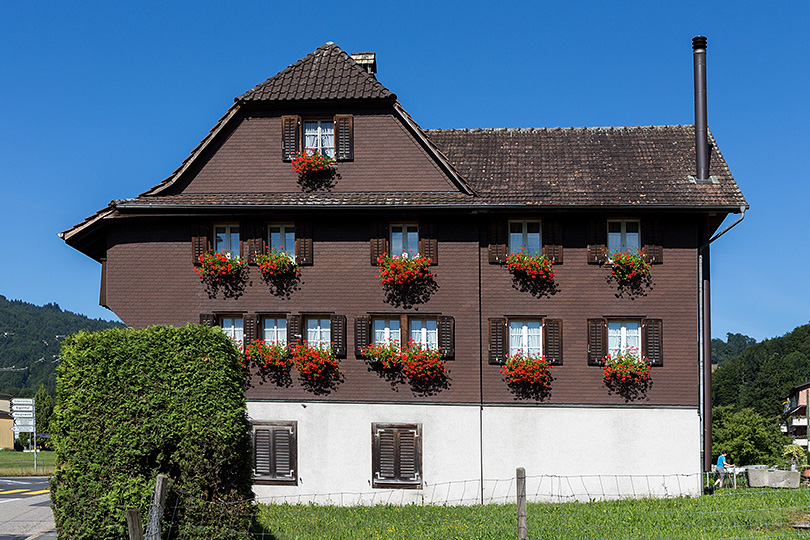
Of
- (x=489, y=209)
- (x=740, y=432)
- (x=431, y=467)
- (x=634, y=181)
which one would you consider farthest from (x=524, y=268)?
(x=740, y=432)

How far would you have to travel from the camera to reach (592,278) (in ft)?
72.9

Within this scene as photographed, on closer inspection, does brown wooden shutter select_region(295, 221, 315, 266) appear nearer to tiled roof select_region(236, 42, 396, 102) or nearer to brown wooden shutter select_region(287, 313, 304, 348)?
brown wooden shutter select_region(287, 313, 304, 348)

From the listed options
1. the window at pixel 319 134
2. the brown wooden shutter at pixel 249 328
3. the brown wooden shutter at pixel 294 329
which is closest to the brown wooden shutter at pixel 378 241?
the brown wooden shutter at pixel 294 329

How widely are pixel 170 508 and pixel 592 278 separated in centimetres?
1243

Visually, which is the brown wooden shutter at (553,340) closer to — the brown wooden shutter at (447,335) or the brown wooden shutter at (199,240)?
the brown wooden shutter at (447,335)

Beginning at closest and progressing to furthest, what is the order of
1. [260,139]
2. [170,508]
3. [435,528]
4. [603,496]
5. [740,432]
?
[170,508] → [435,528] → [603,496] → [260,139] → [740,432]

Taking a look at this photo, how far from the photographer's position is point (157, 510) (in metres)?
12.1

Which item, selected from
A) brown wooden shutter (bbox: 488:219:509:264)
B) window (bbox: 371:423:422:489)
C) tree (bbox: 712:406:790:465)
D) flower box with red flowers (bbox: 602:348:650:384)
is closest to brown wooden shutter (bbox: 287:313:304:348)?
window (bbox: 371:423:422:489)

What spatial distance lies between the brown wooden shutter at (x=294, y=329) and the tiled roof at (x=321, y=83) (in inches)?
225

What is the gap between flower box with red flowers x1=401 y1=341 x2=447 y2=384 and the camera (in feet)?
71.1

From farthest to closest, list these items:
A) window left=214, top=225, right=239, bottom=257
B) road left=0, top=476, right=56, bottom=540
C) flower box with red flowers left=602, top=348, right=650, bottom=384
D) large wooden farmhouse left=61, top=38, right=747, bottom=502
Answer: window left=214, top=225, right=239, bottom=257, large wooden farmhouse left=61, top=38, right=747, bottom=502, flower box with red flowers left=602, top=348, right=650, bottom=384, road left=0, top=476, right=56, bottom=540

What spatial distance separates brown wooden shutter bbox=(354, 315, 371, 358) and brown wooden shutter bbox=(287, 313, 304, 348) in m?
1.46

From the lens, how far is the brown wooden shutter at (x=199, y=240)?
74.8ft

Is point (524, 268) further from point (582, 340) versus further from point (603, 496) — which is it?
point (603, 496)
